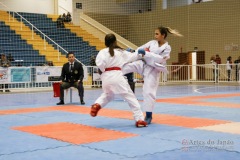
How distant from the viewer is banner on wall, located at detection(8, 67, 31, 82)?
50.6ft

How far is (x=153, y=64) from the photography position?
624 centimetres

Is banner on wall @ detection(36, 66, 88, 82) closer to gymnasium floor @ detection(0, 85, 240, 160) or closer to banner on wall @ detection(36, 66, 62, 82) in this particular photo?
banner on wall @ detection(36, 66, 62, 82)

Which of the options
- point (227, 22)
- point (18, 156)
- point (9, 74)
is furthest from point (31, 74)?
point (227, 22)

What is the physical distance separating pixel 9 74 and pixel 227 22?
15497 mm

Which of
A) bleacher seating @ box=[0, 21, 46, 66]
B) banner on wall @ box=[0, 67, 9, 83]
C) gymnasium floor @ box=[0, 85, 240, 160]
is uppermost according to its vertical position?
bleacher seating @ box=[0, 21, 46, 66]

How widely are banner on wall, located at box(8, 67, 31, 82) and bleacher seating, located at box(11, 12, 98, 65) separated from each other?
753 cm

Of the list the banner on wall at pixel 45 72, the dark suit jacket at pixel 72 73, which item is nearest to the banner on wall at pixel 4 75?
the banner on wall at pixel 45 72

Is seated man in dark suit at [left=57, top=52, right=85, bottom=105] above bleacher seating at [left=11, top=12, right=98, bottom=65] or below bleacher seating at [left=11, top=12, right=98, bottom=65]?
below

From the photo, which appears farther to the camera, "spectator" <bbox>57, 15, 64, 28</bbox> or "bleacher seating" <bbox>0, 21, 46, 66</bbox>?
"spectator" <bbox>57, 15, 64, 28</bbox>

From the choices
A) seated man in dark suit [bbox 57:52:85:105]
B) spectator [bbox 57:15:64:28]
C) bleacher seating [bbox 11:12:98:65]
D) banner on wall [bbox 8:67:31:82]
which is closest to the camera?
seated man in dark suit [bbox 57:52:85:105]

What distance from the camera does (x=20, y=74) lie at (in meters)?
15.6

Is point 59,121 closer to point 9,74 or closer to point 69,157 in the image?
point 69,157

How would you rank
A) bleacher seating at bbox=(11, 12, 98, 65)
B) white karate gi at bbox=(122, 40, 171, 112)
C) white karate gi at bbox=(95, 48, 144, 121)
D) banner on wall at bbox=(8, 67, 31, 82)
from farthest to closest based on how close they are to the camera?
1. bleacher seating at bbox=(11, 12, 98, 65)
2. banner on wall at bbox=(8, 67, 31, 82)
3. white karate gi at bbox=(122, 40, 171, 112)
4. white karate gi at bbox=(95, 48, 144, 121)

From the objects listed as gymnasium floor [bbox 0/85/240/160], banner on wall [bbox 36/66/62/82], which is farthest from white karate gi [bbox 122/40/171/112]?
banner on wall [bbox 36/66/62/82]
